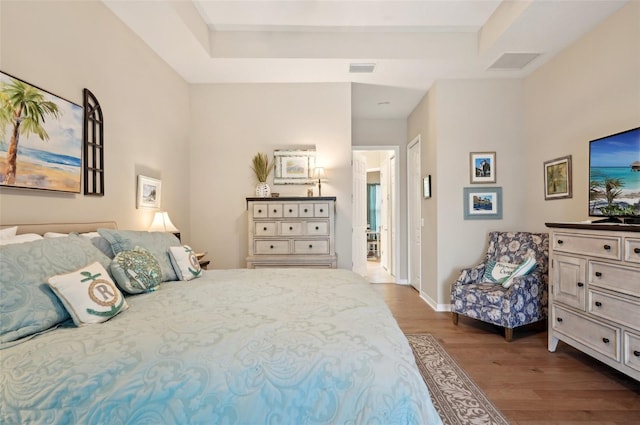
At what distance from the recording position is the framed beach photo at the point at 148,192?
3045mm

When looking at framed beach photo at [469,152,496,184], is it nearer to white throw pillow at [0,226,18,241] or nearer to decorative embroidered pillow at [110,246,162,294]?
decorative embroidered pillow at [110,246,162,294]

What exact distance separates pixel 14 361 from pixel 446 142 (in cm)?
412

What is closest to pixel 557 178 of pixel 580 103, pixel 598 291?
pixel 580 103

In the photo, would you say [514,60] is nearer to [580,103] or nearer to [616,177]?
[580,103]

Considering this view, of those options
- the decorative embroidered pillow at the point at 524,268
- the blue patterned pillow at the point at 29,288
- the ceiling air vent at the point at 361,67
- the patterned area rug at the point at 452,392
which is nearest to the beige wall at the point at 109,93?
the blue patterned pillow at the point at 29,288

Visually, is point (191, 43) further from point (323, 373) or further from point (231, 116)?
point (323, 373)

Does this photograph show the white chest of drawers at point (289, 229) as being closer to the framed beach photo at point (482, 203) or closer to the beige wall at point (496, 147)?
the beige wall at point (496, 147)

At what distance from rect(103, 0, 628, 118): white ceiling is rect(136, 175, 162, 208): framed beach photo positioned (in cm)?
133

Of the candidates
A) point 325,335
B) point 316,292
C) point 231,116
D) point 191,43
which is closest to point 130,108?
point 191,43

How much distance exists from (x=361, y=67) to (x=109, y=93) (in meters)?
2.49

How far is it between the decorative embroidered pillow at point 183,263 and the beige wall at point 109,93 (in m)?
0.76

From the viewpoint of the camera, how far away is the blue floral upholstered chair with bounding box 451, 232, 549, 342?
303cm

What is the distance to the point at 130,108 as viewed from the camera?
2.93 m

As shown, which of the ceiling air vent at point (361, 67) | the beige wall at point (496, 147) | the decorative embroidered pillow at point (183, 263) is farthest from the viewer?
the ceiling air vent at point (361, 67)
